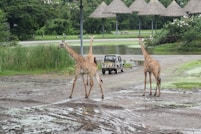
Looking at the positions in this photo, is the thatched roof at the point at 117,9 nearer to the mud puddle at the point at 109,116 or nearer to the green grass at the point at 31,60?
the green grass at the point at 31,60

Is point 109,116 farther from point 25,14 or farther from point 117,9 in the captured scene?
point 117,9

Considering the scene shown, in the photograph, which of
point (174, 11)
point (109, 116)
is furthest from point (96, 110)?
point (174, 11)

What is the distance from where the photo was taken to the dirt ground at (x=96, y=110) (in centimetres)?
1197

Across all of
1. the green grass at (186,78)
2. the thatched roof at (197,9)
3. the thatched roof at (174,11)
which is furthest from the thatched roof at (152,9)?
the green grass at (186,78)

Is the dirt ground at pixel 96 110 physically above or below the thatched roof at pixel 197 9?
below

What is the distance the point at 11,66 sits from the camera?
26.2 m

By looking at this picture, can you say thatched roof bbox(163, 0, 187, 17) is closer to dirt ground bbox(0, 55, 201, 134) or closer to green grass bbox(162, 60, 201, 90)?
green grass bbox(162, 60, 201, 90)

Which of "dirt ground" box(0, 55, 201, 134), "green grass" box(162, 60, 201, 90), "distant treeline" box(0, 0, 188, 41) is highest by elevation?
"distant treeline" box(0, 0, 188, 41)

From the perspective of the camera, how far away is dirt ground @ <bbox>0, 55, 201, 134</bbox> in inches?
471

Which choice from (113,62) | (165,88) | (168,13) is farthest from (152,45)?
(165,88)

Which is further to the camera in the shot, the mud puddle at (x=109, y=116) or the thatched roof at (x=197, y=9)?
the thatched roof at (x=197, y=9)

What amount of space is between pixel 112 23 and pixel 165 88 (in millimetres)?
55284

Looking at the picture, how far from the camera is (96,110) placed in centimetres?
1447

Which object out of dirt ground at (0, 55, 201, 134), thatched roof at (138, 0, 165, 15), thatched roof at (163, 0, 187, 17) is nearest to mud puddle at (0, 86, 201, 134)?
dirt ground at (0, 55, 201, 134)
